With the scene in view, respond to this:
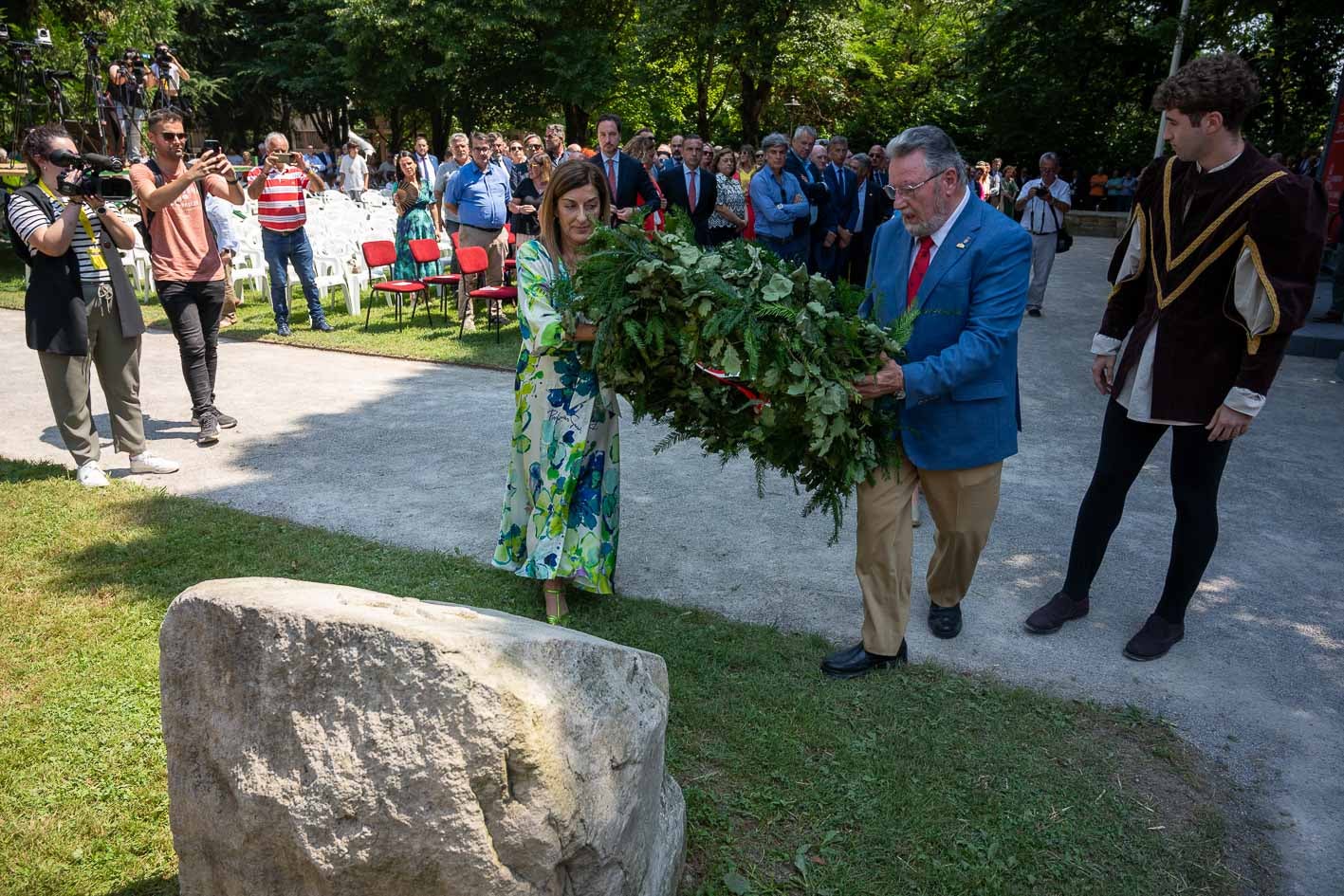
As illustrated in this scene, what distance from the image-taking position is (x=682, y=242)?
11.8ft

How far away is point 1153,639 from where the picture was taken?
4.14 m

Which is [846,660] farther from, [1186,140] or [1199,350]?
[1186,140]

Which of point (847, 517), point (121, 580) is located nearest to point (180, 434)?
point (121, 580)

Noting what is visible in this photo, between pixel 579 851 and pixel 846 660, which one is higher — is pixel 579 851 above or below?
above

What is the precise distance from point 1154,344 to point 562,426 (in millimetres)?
2512

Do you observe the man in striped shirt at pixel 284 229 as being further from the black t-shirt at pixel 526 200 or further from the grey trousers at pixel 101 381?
the grey trousers at pixel 101 381

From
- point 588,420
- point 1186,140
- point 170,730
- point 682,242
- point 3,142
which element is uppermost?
point 3,142

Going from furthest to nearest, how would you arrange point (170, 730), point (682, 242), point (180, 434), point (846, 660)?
point (180, 434) < point (846, 660) < point (682, 242) < point (170, 730)

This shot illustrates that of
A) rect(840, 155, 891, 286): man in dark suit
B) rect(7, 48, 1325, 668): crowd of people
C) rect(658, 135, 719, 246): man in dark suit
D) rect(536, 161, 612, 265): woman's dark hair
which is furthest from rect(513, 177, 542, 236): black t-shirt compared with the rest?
rect(536, 161, 612, 265): woman's dark hair

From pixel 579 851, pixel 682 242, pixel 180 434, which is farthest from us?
pixel 180 434

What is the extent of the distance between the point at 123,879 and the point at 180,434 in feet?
16.7

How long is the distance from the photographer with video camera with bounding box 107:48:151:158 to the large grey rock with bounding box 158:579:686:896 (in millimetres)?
19486

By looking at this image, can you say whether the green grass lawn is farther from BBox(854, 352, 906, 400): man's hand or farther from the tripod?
the tripod

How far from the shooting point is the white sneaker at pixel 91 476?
6.04 meters
